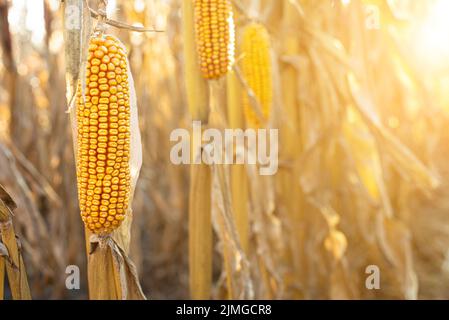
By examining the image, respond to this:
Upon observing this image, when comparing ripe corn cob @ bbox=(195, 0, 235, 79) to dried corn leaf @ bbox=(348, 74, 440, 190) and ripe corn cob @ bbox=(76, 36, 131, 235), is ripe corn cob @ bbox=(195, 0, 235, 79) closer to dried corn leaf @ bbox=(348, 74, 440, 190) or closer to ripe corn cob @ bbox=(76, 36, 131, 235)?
ripe corn cob @ bbox=(76, 36, 131, 235)

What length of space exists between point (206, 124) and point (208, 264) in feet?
2.36

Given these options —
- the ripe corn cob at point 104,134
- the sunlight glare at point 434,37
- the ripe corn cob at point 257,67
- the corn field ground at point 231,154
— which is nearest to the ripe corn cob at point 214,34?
the corn field ground at point 231,154

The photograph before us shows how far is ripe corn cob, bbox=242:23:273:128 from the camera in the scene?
8.29 ft

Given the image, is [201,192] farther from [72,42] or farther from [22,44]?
[22,44]

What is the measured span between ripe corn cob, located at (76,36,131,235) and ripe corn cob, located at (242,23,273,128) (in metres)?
1.04

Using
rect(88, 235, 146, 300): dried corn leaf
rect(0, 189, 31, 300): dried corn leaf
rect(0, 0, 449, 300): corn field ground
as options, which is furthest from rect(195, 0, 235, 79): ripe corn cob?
rect(0, 189, 31, 300): dried corn leaf

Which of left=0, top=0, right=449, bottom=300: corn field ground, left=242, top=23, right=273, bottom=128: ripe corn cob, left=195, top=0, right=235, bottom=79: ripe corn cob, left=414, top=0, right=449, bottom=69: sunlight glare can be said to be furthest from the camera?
left=414, top=0, right=449, bottom=69: sunlight glare

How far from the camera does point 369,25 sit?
152 inches

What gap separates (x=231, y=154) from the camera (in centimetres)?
269

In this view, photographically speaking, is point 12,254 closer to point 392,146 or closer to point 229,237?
point 229,237

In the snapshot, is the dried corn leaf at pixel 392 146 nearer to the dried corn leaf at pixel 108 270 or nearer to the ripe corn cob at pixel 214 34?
the ripe corn cob at pixel 214 34

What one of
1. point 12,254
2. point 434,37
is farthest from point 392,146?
point 434,37

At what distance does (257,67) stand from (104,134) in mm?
1172
